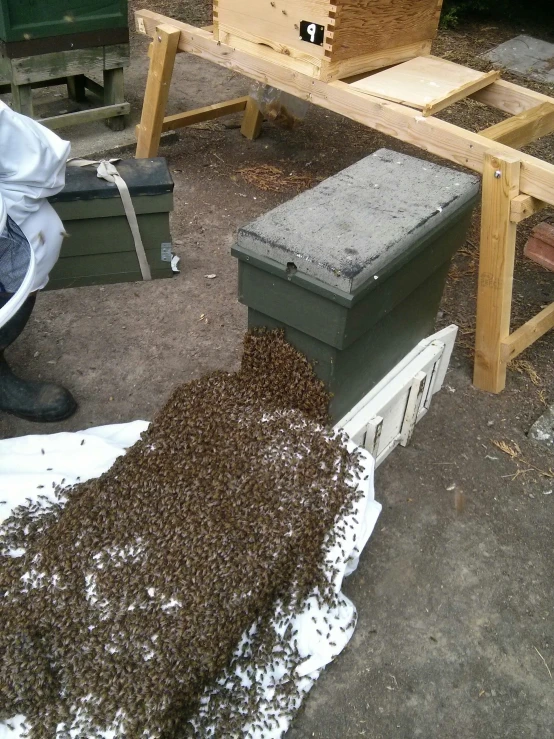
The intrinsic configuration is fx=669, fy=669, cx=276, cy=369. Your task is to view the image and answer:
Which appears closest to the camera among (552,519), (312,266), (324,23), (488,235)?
(312,266)

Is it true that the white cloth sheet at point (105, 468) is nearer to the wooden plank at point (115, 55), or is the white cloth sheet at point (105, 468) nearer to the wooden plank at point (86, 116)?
the wooden plank at point (86, 116)

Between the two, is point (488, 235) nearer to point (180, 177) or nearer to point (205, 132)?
point (180, 177)

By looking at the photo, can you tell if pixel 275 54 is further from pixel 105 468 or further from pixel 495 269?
pixel 105 468

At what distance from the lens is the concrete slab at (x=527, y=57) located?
19.5ft

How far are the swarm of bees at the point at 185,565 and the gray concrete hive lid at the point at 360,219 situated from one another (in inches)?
13.1

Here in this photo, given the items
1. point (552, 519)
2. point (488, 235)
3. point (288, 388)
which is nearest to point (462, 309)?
point (488, 235)

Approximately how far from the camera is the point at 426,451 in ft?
8.46

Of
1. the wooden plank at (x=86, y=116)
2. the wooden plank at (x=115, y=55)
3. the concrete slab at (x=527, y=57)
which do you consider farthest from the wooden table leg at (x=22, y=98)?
the concrete slab at (x=527, y=57)

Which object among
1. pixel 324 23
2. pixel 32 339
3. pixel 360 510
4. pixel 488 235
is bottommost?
pixel 32 339

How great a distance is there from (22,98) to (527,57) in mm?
Result: 4621

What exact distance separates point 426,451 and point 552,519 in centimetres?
50

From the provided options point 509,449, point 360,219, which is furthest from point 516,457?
point 360,219

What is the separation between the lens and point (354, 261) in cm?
177

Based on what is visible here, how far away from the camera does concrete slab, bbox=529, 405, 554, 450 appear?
2.63 meters
